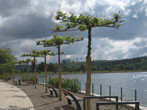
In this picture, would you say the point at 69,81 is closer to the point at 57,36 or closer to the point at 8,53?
the point at 57,36

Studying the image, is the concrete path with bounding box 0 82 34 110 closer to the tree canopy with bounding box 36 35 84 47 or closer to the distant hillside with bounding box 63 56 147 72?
the tree canopy with bounding box 36 35 84 47

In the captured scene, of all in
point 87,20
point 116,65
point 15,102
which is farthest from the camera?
point 116,65

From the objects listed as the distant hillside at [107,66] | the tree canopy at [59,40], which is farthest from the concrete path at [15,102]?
the distant hillside at [107,66]

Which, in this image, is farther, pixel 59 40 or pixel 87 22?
pixel 59 40

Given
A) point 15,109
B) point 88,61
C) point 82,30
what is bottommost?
point 15,109

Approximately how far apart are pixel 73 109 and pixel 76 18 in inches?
162

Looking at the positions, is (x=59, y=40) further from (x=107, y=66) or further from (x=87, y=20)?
(x=107, y=66)

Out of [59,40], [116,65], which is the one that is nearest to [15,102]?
[59,40]

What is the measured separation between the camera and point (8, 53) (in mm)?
56500

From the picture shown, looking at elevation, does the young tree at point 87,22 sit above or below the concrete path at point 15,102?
above

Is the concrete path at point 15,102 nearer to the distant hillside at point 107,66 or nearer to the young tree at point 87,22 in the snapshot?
the young tree at point 87,22

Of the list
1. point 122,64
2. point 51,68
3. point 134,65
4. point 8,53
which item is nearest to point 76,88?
point 8,53

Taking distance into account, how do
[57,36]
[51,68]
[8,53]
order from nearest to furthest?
[57,36] → [8,53] → [51,68]

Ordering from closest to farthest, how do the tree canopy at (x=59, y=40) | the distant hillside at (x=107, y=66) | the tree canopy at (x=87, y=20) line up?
the tree canopy at (x=87, y=20) → the tree canopy at (x=59, y=40) → the distant hillside at (x=107, y=66)
